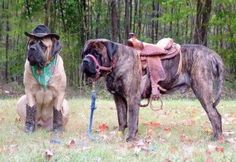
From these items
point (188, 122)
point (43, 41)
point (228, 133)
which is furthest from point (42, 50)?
point (188, 122)

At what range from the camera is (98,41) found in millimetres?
6637

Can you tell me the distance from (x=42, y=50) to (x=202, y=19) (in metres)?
13.9

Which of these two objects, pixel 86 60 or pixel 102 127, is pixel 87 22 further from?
pixel 86 60

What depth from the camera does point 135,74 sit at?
682cm

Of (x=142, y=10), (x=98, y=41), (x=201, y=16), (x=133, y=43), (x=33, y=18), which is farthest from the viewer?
(x=142, y=10)

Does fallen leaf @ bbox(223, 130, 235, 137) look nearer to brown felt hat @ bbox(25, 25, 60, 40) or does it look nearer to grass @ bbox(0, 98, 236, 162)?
grass @ bbox(0, 98, 236, 162)

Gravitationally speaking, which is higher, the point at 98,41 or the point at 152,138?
the point at 98,41

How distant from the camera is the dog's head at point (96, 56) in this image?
258 inches

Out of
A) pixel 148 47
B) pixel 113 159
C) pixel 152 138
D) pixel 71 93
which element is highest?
pixel 148 47

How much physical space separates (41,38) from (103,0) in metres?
20.4

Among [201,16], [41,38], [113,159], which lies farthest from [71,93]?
[113,159]

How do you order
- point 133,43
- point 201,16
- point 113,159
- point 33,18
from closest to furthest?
point 113,159, point 133,43, point 201,16, point 33,18

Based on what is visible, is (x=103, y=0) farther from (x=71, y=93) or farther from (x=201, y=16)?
(x=71, y=93)

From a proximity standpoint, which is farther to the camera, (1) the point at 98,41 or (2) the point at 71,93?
(2) the point at 71,93
